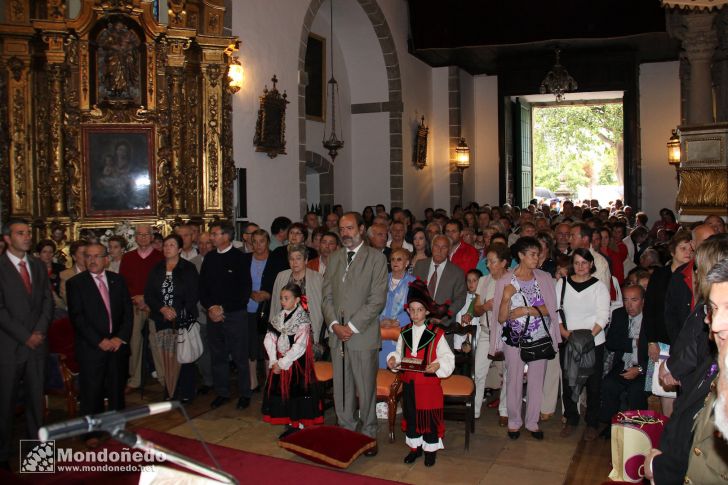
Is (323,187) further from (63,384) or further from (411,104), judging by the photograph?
(63,384)

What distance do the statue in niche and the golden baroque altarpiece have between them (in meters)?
0.01

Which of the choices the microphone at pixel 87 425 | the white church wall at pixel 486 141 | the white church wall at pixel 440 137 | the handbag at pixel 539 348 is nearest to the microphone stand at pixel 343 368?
the handbag at pixel 539 348

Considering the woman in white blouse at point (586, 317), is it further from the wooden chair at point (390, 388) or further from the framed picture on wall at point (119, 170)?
the framed picture on wall at point (119, 170)

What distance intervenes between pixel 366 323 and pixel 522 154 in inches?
662

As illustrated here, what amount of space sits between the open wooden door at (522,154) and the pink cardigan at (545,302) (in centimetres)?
1542

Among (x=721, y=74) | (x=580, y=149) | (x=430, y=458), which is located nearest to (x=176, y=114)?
(x=430, y=458)

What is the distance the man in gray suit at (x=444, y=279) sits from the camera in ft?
22.6

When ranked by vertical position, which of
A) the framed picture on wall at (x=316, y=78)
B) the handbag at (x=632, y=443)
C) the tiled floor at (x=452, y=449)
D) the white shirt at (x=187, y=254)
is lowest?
the tiled floor at (x=452, y=449)

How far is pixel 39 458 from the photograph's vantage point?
5.29 m

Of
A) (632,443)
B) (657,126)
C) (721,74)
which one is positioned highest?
(721,74)

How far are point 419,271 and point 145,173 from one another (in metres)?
4.99

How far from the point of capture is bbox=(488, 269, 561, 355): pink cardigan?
6090 millimetres

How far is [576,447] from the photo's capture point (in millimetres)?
5961

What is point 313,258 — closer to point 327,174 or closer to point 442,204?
point 327,174
